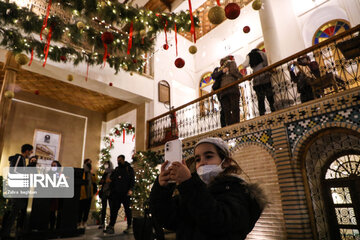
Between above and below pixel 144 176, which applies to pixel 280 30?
above

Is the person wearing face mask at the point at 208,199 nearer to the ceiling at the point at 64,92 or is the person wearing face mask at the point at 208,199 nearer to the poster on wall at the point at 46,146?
the ceiling at the point at 64,92

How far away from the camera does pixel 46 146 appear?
9.35m

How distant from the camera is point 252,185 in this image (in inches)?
45.0

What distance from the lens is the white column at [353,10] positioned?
708cm

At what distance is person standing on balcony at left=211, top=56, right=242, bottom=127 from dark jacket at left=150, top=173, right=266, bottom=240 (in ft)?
17.5

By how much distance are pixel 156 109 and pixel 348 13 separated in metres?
7.25

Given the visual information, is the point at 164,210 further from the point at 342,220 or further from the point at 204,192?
the point at 342,220

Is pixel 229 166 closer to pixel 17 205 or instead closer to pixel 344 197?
pixel 17 205

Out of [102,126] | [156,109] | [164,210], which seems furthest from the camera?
[102,126]

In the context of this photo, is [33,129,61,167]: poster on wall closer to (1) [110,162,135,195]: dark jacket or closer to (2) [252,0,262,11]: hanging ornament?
(1) [110,162,135,195]: dark jacket

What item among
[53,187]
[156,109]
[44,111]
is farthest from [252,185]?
[44,111]

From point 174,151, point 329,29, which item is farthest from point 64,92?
point 329,29

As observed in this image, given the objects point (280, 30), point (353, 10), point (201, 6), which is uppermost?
point (201, 6)

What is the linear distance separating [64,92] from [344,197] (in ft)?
32.0
